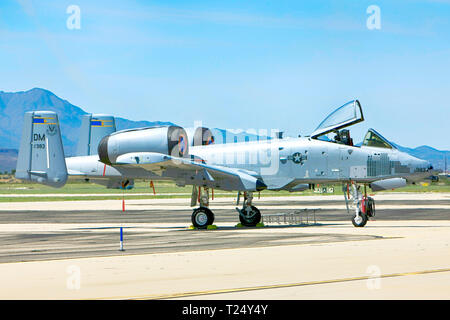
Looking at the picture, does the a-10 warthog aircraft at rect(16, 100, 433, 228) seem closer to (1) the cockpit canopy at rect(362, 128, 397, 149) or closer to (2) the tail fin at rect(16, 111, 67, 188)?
(1) the cockpit canopy at rect(362, 128, 397, 149)

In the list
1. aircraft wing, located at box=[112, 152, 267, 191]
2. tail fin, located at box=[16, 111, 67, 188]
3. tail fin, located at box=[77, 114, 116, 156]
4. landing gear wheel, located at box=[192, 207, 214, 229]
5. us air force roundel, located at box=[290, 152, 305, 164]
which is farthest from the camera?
tail fin, located at box=[77, 114, 116, 156]

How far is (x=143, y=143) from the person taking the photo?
26.8m

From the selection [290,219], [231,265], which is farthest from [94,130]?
[231,265]

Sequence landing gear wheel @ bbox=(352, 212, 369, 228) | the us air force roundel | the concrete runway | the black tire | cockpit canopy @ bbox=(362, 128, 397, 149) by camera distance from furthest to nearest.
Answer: the black tire → cockpit canopy @ bbox=(362, 128, 397, 149) → the us air force roundel → landing gear wheel @ bbox=(352, 212, 369, 228) → the concrete runway

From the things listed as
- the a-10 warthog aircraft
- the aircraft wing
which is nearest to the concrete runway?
the aircraft wing

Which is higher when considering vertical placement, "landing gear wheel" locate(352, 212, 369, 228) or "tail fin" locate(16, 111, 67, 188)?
"tail fin" locate(16, 111, 67, 188)

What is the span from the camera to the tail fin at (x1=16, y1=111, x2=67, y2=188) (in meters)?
29.7

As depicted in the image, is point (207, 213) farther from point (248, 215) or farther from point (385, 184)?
point (385, 184)

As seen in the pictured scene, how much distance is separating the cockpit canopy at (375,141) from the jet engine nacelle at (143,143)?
7.95 m
